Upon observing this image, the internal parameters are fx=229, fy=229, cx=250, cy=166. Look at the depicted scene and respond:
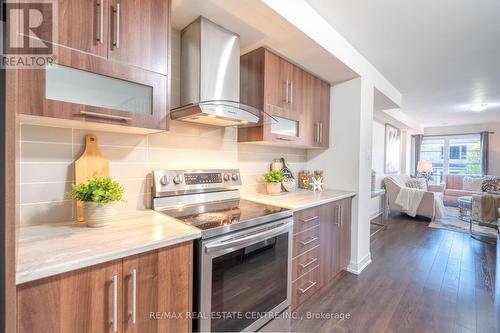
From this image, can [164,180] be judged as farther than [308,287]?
No

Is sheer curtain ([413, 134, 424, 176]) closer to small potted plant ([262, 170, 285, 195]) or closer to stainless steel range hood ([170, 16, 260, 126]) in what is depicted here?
small potted plant ([262, 170, 285, 195])

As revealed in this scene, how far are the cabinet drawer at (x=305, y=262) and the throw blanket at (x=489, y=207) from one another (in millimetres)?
3299

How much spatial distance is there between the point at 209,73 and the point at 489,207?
A: 4.47 m

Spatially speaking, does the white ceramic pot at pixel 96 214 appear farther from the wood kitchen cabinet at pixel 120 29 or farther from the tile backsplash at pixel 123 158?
the wood kitchen cabinet at pixel 120 29

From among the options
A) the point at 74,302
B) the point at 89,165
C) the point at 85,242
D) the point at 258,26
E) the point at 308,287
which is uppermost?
the point at 258,26

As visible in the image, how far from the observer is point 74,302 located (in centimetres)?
80

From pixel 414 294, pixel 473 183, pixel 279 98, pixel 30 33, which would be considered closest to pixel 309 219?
pixel 279 98

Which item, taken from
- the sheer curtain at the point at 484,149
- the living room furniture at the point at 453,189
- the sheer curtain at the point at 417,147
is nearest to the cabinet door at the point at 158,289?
the living room furniture at the point at 453,189

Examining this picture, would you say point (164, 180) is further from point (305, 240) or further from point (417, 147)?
point (417, 147)

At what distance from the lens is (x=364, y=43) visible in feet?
7.27

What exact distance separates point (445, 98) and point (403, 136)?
3.02 metres

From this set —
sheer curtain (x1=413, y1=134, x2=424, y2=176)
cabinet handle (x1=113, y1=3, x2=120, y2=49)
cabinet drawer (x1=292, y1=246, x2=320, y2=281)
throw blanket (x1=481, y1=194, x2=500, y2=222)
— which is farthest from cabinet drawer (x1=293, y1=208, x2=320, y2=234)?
sheer curtain (x1=413, y1=134, x2=424, y2=176)

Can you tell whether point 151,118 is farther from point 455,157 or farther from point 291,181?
point 455,157

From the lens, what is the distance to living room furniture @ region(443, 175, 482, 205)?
6102 millimetres
